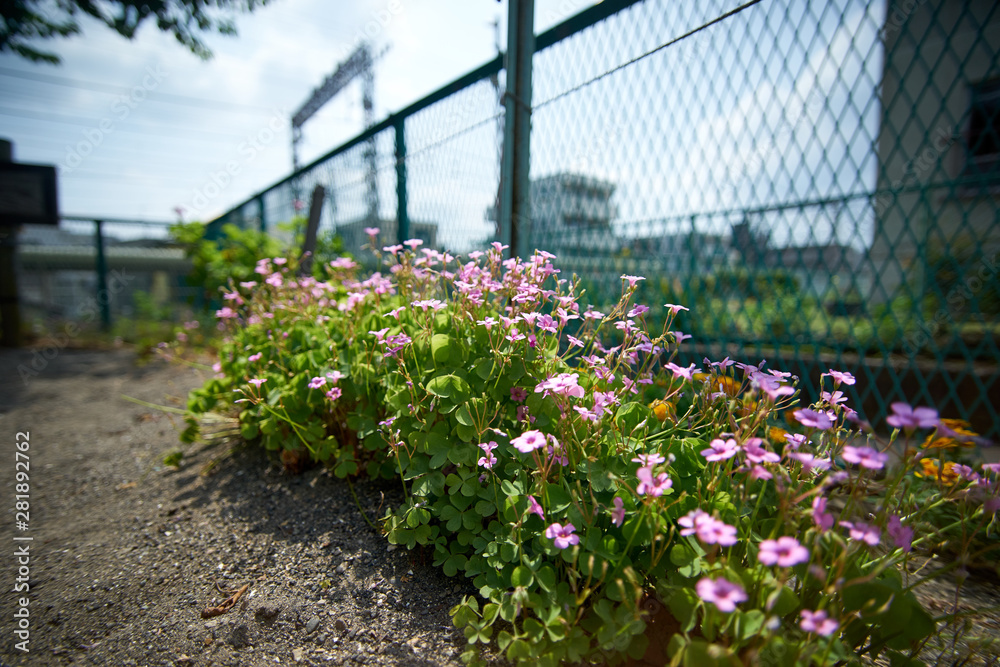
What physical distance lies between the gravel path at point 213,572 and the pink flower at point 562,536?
1.25 feet

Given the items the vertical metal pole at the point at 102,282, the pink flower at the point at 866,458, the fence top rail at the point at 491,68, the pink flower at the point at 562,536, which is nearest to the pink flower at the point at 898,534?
the pink flower at the point at 866,458

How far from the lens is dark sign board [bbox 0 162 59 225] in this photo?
4977mm

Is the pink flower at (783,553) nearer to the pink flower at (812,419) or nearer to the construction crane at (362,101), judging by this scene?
the pink flower at (812,419)

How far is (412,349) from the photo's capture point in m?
1.38

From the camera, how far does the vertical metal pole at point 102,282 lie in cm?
706

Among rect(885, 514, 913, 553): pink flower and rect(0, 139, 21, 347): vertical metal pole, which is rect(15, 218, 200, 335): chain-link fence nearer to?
rect(0, 139, 21, 347): vertical metal pole

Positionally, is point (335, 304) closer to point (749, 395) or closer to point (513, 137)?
point (513, 137)

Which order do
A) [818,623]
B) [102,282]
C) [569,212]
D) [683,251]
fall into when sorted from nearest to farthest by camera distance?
[818,623]
[569,212]
[683,251]
[102,282]

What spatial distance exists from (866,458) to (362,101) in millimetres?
6887

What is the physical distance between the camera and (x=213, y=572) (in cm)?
134

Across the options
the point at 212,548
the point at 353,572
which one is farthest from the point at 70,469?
the point at 353,572

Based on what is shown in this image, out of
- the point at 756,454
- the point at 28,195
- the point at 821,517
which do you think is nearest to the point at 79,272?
the point at 28,195

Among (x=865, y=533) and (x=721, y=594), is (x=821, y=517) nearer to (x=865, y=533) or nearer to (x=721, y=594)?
(x=865, y=533)

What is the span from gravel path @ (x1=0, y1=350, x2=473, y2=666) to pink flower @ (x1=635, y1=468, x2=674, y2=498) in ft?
1.90
